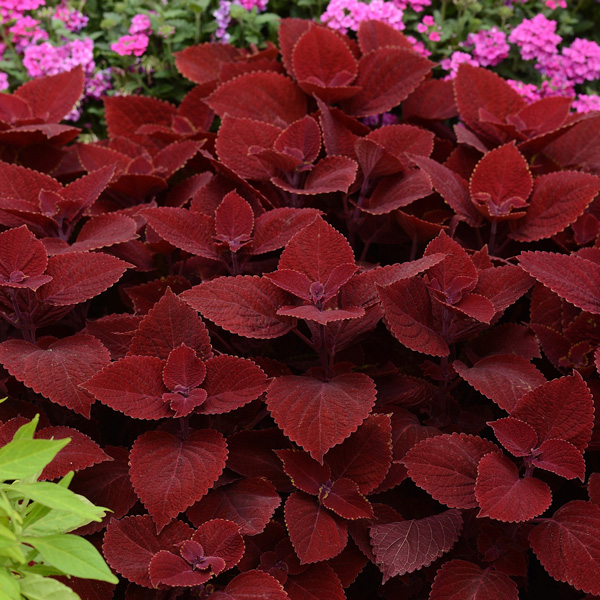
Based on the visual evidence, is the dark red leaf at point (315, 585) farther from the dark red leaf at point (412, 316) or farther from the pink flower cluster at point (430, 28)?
the pink flower cluster at point (430, 28)

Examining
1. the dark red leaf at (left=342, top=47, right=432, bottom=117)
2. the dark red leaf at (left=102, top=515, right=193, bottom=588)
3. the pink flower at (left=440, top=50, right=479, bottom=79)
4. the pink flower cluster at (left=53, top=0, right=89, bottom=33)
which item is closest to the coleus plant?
the dark red leaf at (left=102, top=515, right=193, bottom=588)

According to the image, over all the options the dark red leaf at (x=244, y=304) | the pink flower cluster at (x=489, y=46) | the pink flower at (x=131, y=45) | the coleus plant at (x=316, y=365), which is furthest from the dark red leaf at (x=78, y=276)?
the pink flower cluster at (x=489, y=46)

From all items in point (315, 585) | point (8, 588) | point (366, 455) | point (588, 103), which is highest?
point (8, 588)

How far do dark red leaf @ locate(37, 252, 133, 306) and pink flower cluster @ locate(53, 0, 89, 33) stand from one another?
1191 mm

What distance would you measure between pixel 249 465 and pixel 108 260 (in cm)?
36

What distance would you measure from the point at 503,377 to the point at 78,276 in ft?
2.06

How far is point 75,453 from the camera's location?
3.13 feet

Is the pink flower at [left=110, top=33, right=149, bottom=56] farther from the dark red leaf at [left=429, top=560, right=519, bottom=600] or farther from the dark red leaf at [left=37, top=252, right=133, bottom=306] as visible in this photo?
the dark red leaf at [left=429, top=560, right=519, bottom=600]

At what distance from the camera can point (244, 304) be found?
1026 millimetres

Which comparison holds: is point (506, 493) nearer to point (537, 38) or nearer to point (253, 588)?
point (253, 588)

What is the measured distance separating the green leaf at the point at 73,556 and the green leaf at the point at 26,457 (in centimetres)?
6

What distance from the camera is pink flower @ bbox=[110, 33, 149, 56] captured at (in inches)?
72.1

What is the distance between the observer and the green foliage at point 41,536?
632 millimetres

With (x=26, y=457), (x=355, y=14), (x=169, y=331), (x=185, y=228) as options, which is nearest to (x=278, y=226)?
(x=185, y=228)
